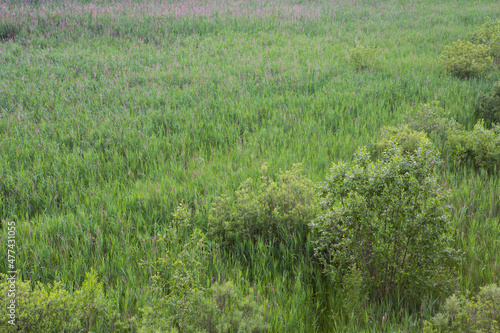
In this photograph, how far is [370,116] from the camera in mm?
5836

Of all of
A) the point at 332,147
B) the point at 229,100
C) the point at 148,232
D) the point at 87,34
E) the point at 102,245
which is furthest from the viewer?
the point at 87,34

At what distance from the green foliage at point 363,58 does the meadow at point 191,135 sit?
0.77 feet

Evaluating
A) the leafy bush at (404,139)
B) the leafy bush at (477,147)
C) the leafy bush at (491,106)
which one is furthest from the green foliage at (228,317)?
the leafy bush at (491,106)

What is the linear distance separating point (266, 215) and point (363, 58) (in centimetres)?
661

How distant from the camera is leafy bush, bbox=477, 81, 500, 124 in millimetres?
5391

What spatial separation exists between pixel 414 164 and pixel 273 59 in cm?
759

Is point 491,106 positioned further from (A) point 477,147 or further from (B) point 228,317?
(B) point 228,317

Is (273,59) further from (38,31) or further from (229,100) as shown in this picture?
(38,31)

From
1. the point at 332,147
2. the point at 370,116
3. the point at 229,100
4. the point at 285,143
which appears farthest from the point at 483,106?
the point at 229,100

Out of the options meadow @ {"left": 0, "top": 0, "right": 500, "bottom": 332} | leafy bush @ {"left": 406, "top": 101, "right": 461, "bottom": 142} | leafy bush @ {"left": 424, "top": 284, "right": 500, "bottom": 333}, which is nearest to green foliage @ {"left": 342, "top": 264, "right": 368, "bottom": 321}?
meadow @ {"left": 0, "top": 0, "right": 500, "bottom": 332}

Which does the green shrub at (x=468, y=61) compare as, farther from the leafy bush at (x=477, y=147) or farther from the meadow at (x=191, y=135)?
the leafy bush at (x=477, y=147)

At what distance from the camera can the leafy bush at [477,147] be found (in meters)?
4.11

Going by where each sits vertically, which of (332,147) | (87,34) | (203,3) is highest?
(203,3)

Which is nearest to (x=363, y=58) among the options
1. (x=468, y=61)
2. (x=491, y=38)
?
(x=468, y=61)
